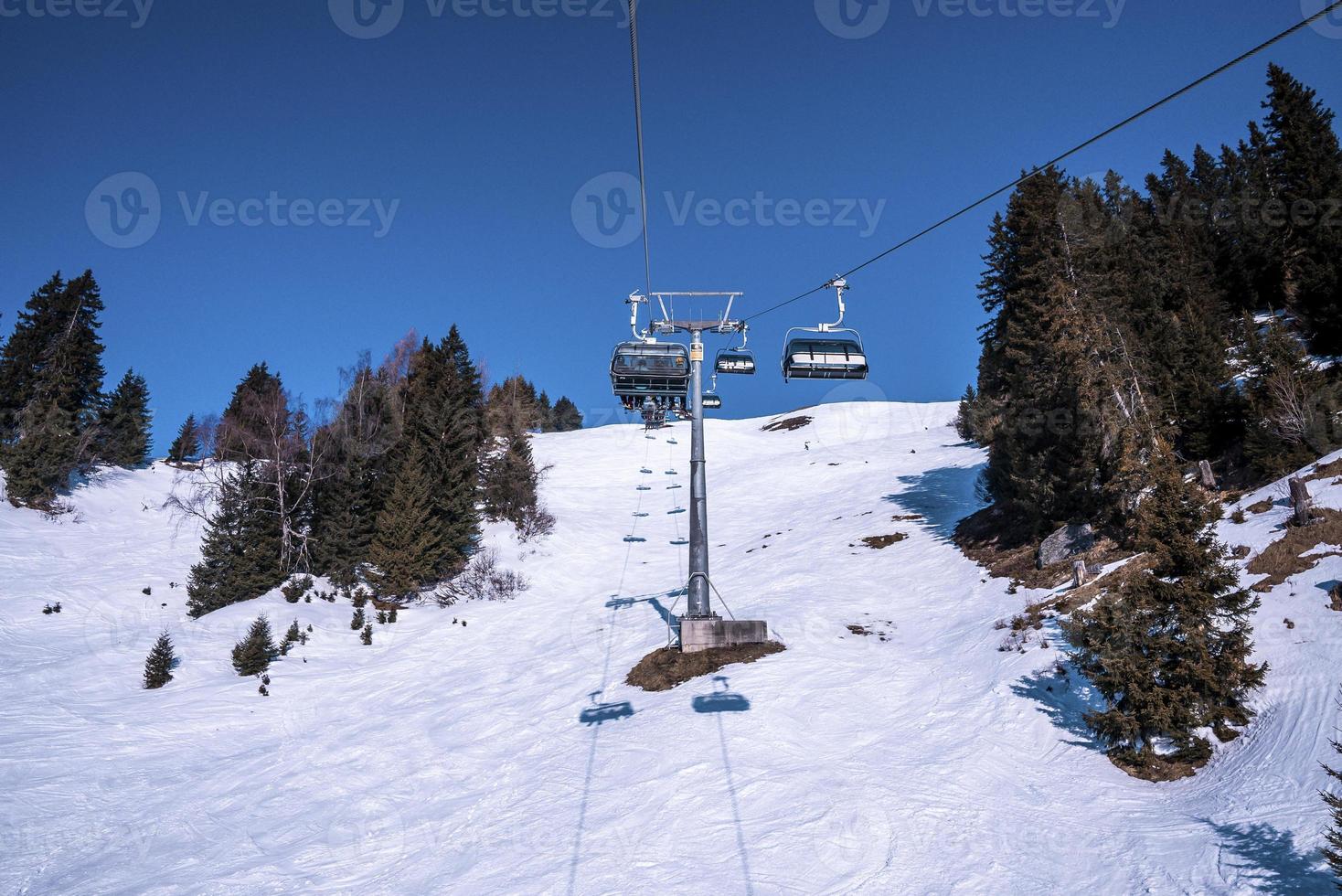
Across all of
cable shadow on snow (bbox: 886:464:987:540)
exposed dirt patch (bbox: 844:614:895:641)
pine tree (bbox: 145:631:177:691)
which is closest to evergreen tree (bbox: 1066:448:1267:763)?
exposed dirt patch (bbox: 844:614:895:641)

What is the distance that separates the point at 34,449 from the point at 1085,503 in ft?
181

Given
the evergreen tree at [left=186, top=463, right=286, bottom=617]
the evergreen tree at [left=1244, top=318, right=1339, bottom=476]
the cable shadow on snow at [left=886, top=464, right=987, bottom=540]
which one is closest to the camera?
the evergreen tree at [left=1244, top=318, right=1339, bottom=476]

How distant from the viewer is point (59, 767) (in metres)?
13.5

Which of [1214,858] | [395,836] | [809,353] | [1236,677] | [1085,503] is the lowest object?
[395,836]

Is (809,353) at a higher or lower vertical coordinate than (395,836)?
higher

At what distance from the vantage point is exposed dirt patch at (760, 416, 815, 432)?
304 feet

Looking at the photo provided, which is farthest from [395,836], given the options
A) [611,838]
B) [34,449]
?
[34,449]

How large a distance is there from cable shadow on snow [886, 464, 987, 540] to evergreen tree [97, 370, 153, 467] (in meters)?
57.9

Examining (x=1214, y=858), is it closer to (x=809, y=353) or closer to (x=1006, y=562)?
(x=809, y=353)

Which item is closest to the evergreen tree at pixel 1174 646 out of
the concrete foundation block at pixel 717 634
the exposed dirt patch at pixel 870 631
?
the exposed dirt patch at pixel 870 631

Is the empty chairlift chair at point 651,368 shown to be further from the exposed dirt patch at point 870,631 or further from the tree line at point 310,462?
the tree line at point 310,462

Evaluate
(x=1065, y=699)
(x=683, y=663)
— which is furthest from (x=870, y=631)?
(x=1065, y=699)

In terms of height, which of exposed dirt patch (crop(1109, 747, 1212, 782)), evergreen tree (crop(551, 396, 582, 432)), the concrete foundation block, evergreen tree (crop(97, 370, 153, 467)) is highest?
evergreen tree (crop(551, 396, 582, 432))

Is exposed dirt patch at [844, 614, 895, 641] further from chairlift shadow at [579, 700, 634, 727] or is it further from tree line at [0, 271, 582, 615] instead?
tree line at [0, 271, 582, 615]
